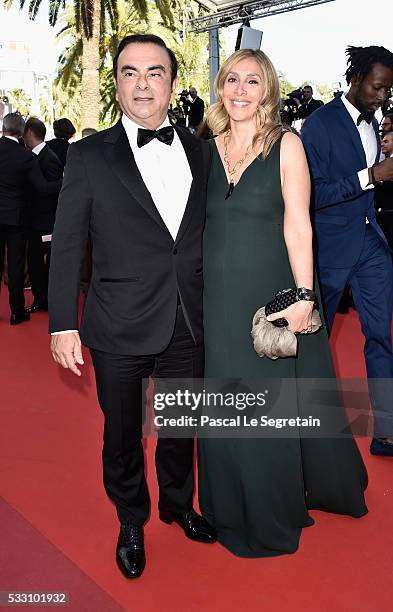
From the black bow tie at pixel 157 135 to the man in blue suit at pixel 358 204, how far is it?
3.17 feet

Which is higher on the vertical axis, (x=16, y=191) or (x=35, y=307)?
(x=16, y=191)

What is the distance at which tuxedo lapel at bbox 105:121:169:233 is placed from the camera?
1.96 meters

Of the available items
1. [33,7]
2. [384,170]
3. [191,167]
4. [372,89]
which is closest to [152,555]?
[191,167]

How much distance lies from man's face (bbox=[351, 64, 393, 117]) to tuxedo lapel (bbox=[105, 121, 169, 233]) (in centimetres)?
135

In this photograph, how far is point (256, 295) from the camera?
88.2 inches

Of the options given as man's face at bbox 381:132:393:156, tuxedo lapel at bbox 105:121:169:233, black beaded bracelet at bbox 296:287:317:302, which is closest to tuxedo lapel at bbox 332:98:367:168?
black beaded bracelet at bbox 296:287:317:302

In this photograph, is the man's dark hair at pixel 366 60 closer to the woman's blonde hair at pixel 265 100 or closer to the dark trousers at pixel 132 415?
the woman's blonde hair at pixel 265 100

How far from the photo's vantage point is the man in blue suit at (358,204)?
2795 millimetres

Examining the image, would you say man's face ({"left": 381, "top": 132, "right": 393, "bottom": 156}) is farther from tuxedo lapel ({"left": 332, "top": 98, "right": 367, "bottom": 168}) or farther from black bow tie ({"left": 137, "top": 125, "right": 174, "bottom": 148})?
black bow tie ({"left": 137, "top": 125, "right": 174, "bottom": 148})

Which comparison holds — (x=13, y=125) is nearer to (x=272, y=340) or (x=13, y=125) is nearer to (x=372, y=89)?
(x=372, y=89)

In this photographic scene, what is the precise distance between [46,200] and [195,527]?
4306 millimetres

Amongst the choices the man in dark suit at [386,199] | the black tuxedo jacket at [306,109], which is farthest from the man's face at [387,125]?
the black tuxedo jacket at [306,109]

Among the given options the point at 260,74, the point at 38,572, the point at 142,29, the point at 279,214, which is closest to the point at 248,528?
the point at 38,572

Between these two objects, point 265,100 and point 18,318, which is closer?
point 265,100
